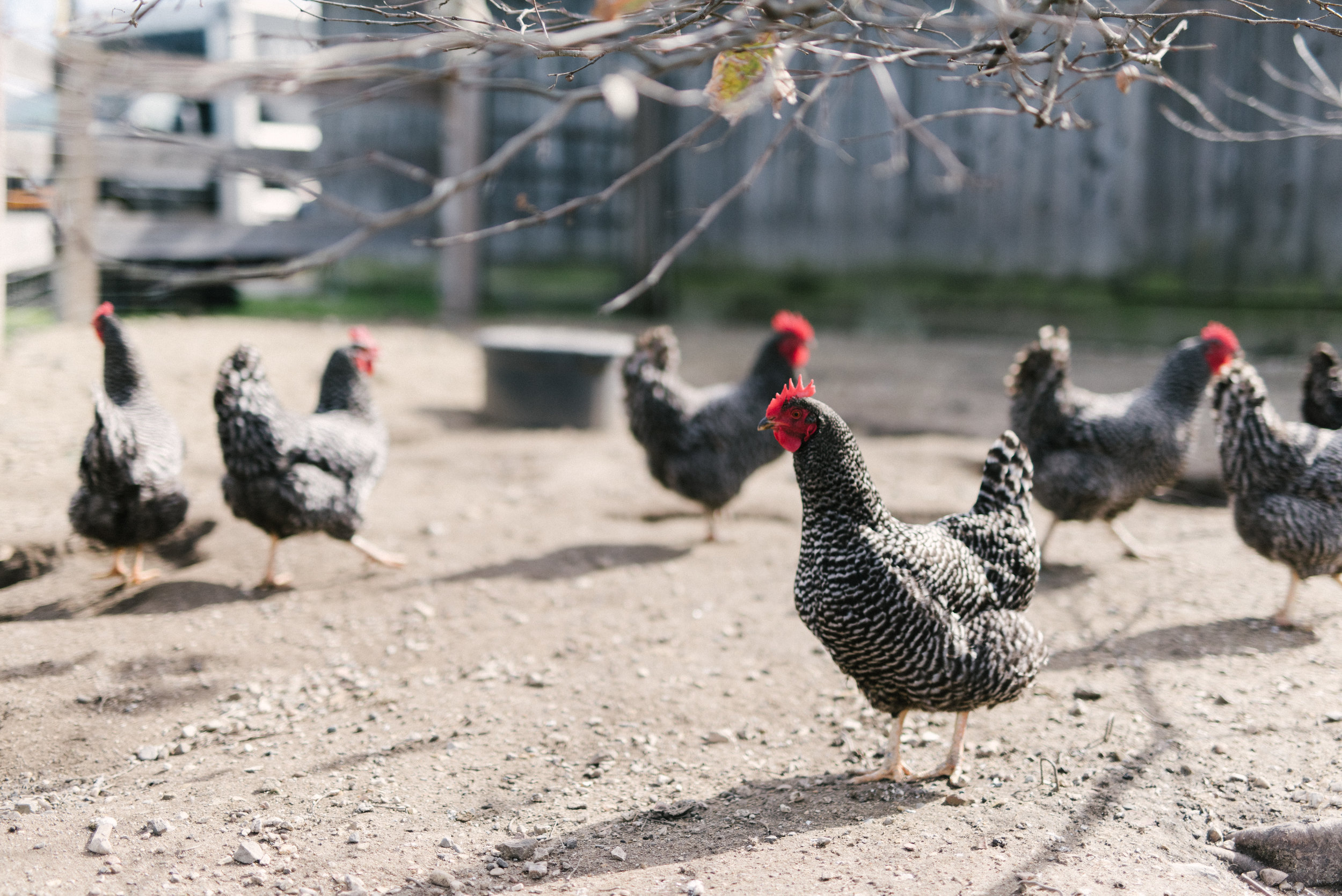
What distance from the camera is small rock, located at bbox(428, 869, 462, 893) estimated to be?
2277mm

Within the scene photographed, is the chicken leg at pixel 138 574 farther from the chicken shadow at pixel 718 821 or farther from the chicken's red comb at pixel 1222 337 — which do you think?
the chicken's red comb at pixel 1222 337

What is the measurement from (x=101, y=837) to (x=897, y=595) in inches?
81.5

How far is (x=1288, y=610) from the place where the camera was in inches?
151

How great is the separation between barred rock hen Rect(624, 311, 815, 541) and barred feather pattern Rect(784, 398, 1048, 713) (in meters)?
1.97

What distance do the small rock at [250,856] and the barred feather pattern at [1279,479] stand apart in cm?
359

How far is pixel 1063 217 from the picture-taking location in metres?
8.61

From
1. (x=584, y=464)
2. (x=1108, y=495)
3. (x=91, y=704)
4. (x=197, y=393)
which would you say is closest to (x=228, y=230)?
(x=197, y=393)

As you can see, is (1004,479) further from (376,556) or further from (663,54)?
(376,556)

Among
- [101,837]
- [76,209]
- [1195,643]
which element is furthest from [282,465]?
[76,209]

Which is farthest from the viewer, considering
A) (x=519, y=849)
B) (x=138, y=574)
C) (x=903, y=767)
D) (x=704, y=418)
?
(x=704, y=418)

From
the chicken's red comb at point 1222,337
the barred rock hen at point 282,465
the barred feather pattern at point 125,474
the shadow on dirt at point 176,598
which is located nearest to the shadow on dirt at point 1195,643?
the chicken's red comb at point 1222,337

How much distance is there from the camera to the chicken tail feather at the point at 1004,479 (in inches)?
118

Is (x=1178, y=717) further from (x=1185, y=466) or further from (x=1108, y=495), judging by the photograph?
(x=1185, y=466)

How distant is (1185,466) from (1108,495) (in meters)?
0.56
